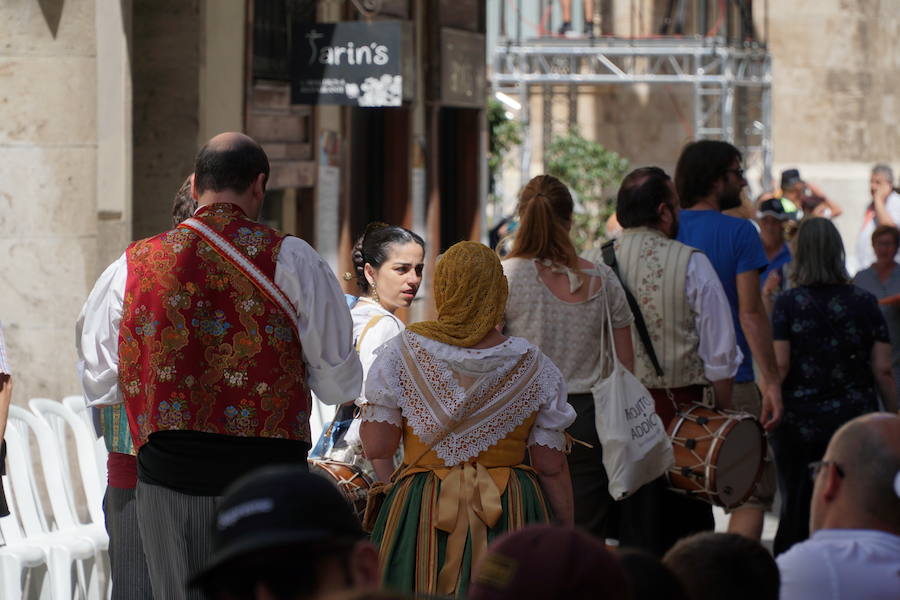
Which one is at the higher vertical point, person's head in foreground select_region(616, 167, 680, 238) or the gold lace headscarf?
person's head in foreground select_region(616, 167, 680, 238)

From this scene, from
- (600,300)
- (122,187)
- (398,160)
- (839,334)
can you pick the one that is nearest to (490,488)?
(600,300)

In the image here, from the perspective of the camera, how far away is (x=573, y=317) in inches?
239

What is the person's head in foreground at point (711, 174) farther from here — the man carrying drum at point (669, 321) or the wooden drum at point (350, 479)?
the wooden drum at point (350, 479)

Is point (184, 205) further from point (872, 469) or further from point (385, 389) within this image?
point (872, 469)

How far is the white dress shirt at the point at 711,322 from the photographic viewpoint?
21.0ft

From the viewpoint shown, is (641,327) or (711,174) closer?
(641,327)

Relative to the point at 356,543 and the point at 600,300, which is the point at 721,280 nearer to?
the point at 600,300

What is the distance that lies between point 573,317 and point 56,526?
2.47m

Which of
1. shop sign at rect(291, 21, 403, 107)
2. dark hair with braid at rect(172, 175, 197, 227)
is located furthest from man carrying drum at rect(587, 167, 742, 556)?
shop sign at rect(291, 21, 403, 107)

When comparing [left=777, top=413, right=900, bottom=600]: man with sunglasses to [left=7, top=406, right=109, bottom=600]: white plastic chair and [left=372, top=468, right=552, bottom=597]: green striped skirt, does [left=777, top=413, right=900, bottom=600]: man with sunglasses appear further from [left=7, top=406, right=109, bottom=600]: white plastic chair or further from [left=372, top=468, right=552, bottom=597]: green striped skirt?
[left=7, top=406, right=109, bottom=600]: white plastic chair

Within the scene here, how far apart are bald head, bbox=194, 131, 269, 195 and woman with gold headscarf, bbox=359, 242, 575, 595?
2.10 ft

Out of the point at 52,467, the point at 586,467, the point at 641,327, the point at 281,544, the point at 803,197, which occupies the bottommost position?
the point at 52,467

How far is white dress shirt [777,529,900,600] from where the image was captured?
3.44 m

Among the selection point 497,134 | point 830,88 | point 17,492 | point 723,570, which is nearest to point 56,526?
point 17,492
